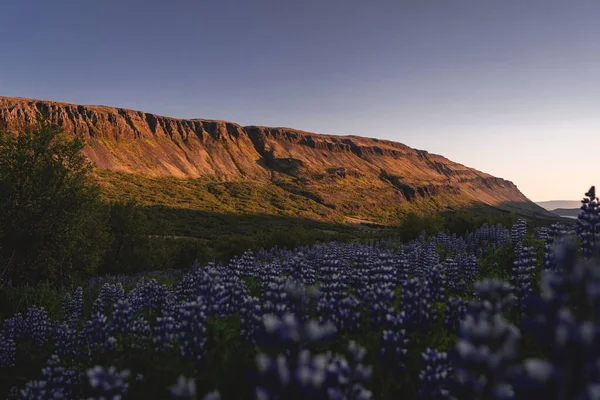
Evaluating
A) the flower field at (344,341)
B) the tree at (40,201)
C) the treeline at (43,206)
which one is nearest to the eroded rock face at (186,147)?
the treeline at (43,206)

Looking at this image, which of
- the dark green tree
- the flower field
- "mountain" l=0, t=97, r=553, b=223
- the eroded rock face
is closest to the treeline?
the dark green tree

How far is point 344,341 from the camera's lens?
6098 millimetres

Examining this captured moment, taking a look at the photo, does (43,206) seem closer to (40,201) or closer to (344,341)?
(40,201)

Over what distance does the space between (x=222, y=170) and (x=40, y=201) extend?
13728 centimetres

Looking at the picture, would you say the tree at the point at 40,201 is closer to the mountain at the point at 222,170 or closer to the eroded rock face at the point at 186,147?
the mountain at the point at 222,170

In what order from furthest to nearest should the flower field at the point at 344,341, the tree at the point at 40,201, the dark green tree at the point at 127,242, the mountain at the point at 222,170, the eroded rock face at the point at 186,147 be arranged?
the eroded rock face at the point at 186,147 < the mountain at the point at 222,170 < the dark green tree at the point at 127,242 < the tree at the point at 40,201 < the flower field at the point at 344,341

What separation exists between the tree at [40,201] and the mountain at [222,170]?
75.8 meters

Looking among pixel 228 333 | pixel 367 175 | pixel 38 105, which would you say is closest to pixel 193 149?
pixel 38 105

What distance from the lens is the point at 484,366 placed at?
2.92 m

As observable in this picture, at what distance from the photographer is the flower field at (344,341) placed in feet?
9.67

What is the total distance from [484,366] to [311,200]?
132 m

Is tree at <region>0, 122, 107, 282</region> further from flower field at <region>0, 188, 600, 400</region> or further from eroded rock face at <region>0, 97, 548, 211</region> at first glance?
eroded rock face at <region>0, 97, 548, 211</region>

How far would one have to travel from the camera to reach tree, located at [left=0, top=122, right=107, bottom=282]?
17.8 metres

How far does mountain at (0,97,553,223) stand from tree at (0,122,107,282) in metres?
75.8
